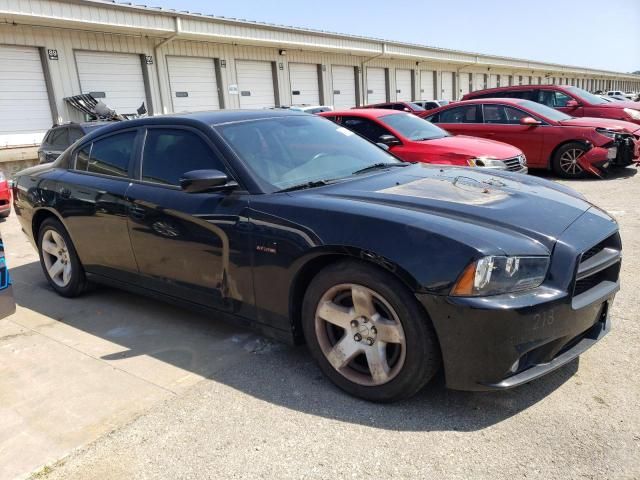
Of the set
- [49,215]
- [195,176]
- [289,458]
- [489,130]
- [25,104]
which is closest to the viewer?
[289,458]

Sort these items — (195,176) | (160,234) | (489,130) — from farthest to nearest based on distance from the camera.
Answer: (489,130) < (160,234) < (195,176)

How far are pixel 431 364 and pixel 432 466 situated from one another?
463mm

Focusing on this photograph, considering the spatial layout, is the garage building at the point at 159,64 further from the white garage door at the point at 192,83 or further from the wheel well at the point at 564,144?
the wheel well at the point at 564,144

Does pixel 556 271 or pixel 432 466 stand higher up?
pixel 556 271

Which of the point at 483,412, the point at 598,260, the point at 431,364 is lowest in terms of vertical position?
the point at 483,412

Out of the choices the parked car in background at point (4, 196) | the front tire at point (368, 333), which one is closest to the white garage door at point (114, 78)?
the parked car in background at point (4, 196)

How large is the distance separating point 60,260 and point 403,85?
27005mm

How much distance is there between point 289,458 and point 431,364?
0.80 m

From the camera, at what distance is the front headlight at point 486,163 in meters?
7.24

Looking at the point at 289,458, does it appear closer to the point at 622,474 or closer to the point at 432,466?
the point at 432,466

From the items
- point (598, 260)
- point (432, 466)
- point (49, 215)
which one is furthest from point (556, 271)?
point (49, 215)

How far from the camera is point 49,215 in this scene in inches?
189

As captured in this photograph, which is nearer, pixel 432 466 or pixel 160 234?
pixel 432 466

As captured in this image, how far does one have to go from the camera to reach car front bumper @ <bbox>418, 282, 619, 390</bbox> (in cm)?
235
